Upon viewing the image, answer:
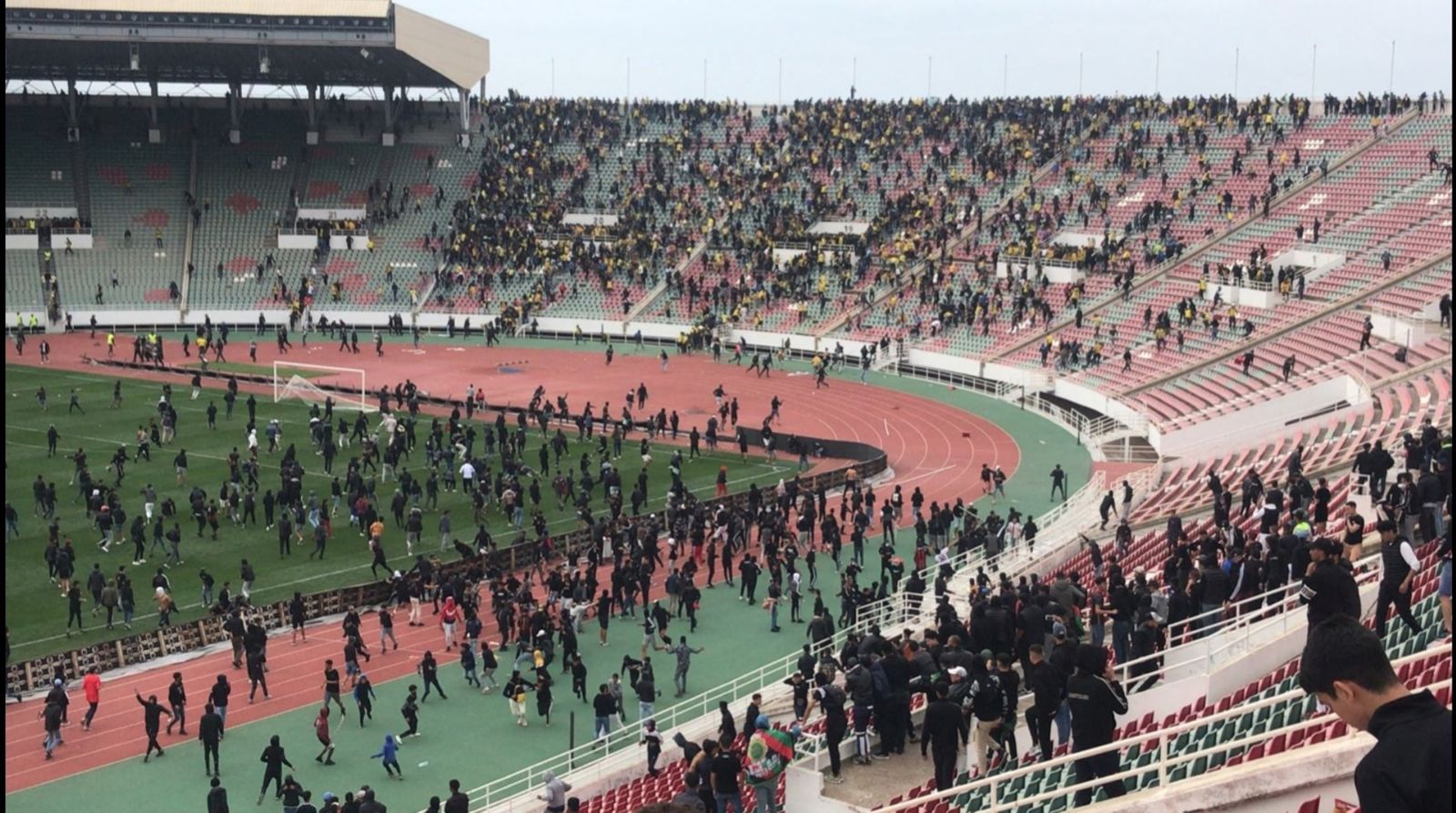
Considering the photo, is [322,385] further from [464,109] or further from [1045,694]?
[1045,694]

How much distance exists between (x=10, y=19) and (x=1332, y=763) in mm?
62938

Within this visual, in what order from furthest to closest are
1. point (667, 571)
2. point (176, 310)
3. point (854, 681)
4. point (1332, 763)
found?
1. point (176, 310)
2. point (667, 571)
3. point (854, 681)
4. point (1332, 763)

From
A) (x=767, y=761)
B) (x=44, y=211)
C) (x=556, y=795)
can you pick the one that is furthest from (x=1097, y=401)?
(x=44, y=211)

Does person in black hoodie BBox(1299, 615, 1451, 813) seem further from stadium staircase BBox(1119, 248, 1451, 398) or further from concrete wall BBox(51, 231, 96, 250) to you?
concrete wall BBox(51, 231, 96, 250)

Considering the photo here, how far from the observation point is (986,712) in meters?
14.8

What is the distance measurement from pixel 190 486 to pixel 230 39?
33.1 meters

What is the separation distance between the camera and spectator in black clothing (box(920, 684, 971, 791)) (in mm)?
14297

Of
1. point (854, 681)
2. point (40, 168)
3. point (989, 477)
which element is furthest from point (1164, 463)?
point (40, 168)

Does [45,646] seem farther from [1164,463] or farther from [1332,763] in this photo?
[1164,463]

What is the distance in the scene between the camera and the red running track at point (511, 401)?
22.8m

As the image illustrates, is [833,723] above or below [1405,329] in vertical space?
below

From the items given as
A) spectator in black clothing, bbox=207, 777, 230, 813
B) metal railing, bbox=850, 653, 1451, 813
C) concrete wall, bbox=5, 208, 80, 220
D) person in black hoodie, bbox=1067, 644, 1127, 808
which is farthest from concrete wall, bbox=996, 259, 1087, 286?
person in black hoodie, bbox=1067, 644, 1127, 808

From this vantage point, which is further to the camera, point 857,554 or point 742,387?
point 742,387

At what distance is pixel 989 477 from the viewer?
37.2 m
